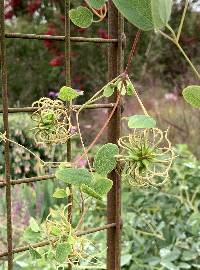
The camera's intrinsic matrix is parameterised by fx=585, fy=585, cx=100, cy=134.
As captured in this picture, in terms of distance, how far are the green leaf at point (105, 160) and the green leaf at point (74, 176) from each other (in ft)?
0.11

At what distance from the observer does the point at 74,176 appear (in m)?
0.61

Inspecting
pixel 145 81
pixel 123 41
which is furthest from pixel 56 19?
pixel 123 41

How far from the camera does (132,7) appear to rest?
0.54m

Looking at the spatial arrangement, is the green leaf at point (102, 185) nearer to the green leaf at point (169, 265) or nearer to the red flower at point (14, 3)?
the green leaf at point (169, 265)

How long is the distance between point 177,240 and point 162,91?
15.2 feet

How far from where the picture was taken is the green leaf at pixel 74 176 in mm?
606

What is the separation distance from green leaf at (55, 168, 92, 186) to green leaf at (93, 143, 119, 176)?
0.03 meters

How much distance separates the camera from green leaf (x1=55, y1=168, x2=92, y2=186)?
61 cm

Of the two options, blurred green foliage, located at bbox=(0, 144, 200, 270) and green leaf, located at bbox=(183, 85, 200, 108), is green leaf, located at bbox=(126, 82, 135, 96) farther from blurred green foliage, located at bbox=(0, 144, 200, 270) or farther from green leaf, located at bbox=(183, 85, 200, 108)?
blurred green foliage, located at bbox=(0, 144, 200, 270)

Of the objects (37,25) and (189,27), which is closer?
(189,27)

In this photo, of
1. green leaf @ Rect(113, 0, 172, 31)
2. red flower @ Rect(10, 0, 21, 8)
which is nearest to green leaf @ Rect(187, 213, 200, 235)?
green leaf @ Rect(113, 0, 172, 31)

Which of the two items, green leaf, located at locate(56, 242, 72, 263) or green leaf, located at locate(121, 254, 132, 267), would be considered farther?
green leaf, located at locate(121, 254, 132, 267)

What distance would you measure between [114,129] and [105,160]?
21cm

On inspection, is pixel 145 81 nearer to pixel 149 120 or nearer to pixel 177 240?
pixel 177 240
